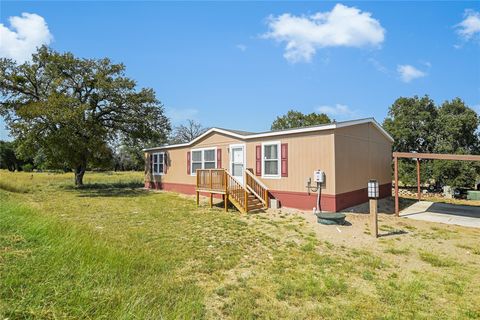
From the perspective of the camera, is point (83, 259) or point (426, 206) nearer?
point (83, 259)

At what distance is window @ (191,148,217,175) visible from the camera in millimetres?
13039

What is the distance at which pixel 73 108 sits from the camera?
14.8m

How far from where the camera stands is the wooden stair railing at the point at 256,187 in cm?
1025

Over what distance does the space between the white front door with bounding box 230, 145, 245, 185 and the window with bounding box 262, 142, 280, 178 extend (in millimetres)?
1221

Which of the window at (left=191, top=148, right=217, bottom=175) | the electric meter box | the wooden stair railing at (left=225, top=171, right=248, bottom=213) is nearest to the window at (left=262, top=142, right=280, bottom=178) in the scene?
the wooden stair railing at (left=225, top=171, right=248, bottom=213)

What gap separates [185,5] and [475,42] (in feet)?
49.0

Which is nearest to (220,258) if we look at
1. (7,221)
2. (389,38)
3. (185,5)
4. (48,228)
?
(48,228)

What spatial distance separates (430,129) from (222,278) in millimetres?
22208

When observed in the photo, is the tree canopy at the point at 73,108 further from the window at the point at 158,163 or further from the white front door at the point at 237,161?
the white front door at the point at 237,161

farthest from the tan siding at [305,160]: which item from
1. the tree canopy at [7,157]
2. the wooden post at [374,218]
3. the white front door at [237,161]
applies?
the tree canopy at [7,157]

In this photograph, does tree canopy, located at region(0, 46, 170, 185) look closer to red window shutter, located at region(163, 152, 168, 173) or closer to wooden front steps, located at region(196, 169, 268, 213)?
red window shutter, located at region(163, 152, 168, 173)

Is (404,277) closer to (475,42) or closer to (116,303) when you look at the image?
(116,303)

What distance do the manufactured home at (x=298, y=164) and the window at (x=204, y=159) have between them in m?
0.05

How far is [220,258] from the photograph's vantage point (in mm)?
4879
